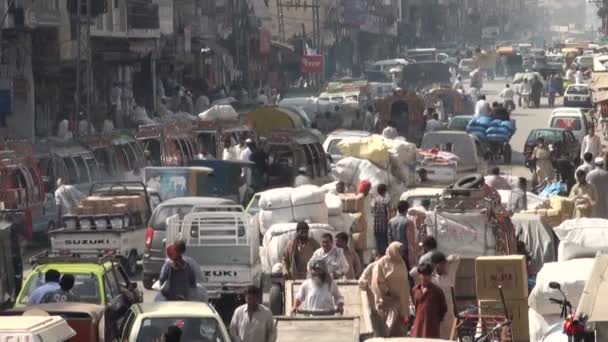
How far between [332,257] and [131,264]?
8049 mm

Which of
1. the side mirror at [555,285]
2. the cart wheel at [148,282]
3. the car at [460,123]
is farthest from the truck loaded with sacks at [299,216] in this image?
the car at [460,123]

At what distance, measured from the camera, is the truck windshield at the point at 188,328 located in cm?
1447

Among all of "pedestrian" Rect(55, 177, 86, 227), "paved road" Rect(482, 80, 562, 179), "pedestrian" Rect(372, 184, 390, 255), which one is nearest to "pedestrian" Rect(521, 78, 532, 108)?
"paved road" Rect(482, 80, 562, 179)

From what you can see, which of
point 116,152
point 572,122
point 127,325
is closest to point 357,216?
point 127,325

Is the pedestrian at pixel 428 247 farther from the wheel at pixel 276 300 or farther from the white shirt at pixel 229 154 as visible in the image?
the white shirt at pixel 229 154

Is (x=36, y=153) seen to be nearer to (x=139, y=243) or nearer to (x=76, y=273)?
(x=139, y=243)

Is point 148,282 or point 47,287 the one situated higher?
point 47,287

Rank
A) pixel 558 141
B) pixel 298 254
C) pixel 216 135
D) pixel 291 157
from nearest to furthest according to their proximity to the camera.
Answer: pixel 298 254
pixel 291 157
pixel 216 135
pixel 558 141

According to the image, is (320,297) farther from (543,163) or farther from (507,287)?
(543,163)

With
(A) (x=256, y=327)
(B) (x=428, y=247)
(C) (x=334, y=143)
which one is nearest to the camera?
(A) (x=256, y=327)

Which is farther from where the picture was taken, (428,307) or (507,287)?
(507,287)

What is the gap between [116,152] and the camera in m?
36.2

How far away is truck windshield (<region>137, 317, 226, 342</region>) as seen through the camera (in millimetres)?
14469

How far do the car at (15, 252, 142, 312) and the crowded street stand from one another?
0.9 inches
